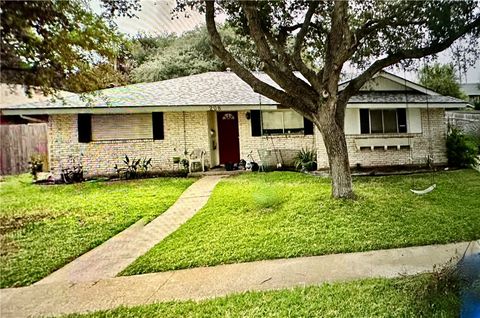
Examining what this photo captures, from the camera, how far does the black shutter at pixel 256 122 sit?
27.8 feet

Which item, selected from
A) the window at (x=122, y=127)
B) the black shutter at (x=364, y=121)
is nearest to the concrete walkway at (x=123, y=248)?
the window at (x=122, y=127)

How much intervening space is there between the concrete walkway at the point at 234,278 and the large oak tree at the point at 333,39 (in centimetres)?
171

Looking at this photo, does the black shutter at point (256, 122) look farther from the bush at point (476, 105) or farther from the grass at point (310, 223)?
the bush at point (476, 105)

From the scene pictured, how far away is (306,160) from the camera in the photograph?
7.79 m

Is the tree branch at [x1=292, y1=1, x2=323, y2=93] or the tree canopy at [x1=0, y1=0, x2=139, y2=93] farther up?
the tree branch at [x1=292, y1=1, x2=323, y2=93]

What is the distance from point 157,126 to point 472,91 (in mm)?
7230

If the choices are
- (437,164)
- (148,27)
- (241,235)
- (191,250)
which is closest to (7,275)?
(148,27)

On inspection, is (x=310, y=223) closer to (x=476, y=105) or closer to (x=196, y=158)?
(x=476, y=105)

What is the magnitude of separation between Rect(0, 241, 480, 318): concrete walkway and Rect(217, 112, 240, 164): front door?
6.22 meters

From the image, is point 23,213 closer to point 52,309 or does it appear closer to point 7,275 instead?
point 7,275

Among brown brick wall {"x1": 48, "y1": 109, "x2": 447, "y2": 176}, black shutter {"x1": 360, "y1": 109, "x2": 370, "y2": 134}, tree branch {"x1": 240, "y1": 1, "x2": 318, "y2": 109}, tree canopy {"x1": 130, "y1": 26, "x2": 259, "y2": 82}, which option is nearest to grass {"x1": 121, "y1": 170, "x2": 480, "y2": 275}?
tree branch {"x1": 240, "y1": 1, "x2": 318, "y2": 109}

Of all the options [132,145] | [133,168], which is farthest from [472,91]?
Result: [132,145]

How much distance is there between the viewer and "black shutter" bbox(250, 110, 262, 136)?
8461 millimetres

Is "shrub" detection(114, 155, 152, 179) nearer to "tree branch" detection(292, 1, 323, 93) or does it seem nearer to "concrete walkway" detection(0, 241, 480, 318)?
"tree branch" detection(292, 1, 323, 93)
